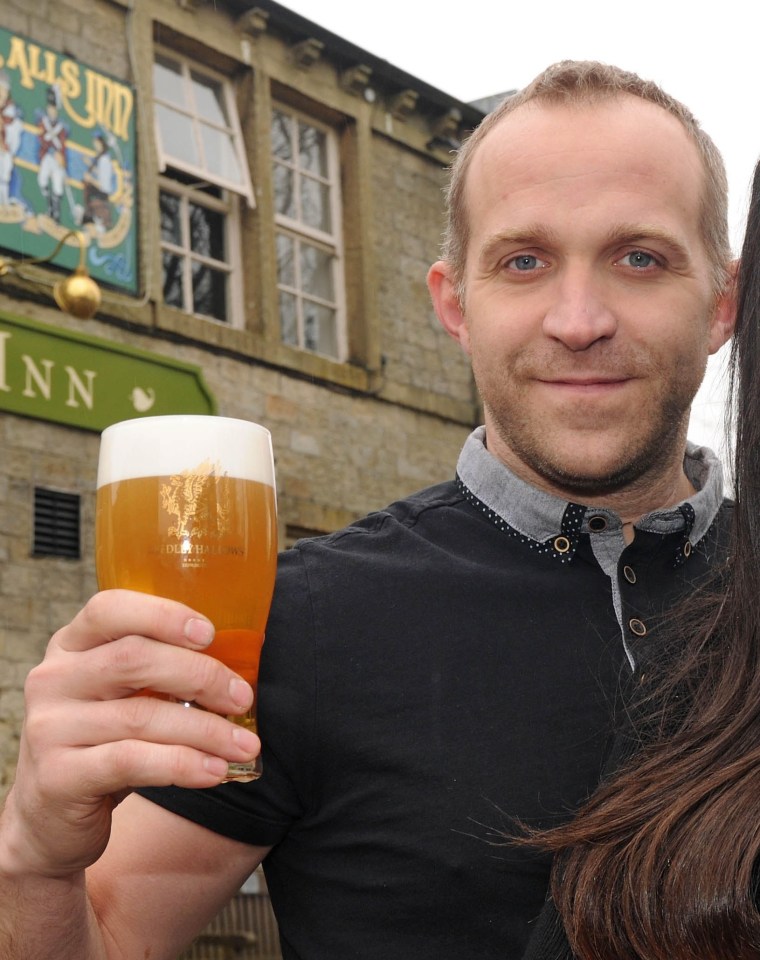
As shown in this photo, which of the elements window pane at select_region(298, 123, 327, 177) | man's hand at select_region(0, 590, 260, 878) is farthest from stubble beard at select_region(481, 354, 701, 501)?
window pane at select_region(298, 123, 327, 177)

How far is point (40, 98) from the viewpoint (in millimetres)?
8211

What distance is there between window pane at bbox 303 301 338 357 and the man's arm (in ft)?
29.4

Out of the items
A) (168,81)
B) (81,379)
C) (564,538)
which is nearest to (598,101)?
(564,538)

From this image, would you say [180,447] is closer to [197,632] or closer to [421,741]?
[197,632]

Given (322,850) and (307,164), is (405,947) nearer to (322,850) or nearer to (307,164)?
(322,850)

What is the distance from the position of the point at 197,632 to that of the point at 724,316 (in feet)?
3.66

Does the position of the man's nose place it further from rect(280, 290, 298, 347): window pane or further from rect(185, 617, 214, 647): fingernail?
rect(280, 290, 298, 347): window pane

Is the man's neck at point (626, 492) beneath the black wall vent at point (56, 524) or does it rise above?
beneath

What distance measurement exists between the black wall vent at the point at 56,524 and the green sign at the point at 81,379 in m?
0.42

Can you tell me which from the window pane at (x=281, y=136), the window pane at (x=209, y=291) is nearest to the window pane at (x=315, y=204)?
the window pane at (x=281, y=136)

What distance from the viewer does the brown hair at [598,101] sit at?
2.03m

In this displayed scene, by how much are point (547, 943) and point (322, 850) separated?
40cm

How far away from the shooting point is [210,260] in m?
9.66

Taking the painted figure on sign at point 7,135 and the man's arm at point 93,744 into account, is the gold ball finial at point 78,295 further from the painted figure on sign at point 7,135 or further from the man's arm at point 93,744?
the man's arm at point 93,744
